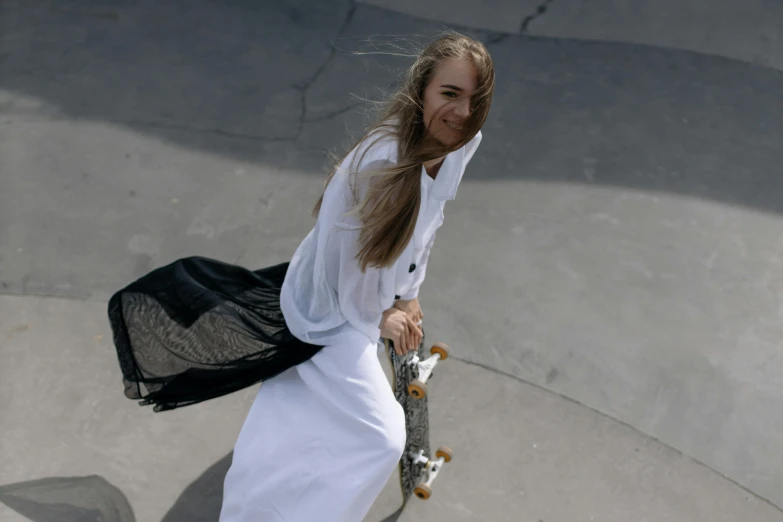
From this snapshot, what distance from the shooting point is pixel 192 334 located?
2.89m

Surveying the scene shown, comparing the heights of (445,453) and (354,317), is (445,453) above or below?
below

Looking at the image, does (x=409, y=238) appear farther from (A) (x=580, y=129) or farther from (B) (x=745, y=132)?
(B) (x=745, y=132)

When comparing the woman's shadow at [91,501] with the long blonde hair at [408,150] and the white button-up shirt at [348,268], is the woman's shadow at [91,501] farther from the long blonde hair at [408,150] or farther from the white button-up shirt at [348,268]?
the long blonde hair at [408,150]

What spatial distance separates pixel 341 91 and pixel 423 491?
2.91 metres

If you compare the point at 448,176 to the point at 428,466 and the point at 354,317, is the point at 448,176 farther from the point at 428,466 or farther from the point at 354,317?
the point at 428,466

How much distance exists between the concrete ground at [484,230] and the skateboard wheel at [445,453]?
19 cm

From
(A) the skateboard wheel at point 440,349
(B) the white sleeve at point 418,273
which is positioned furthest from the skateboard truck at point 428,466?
(B) the white sleeve at point 418,273

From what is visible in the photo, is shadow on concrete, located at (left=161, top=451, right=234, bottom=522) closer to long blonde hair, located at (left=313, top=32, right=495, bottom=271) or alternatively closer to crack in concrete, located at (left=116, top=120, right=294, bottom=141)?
long blonde hair, located at (left=313, top=32, right=495, bottom=271)

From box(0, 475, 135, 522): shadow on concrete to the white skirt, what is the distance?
777mm

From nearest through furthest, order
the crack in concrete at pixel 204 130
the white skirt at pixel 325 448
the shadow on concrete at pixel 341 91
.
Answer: the white skirt at pixel 325 448, the shadow on concrete at pixel 341 91, the crack in concrete at pixel 204 130

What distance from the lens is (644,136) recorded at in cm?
512

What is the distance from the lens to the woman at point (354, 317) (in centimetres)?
242

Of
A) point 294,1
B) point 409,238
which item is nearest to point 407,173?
point 409,238

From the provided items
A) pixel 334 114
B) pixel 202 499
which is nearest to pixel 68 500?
pixel 202 499
